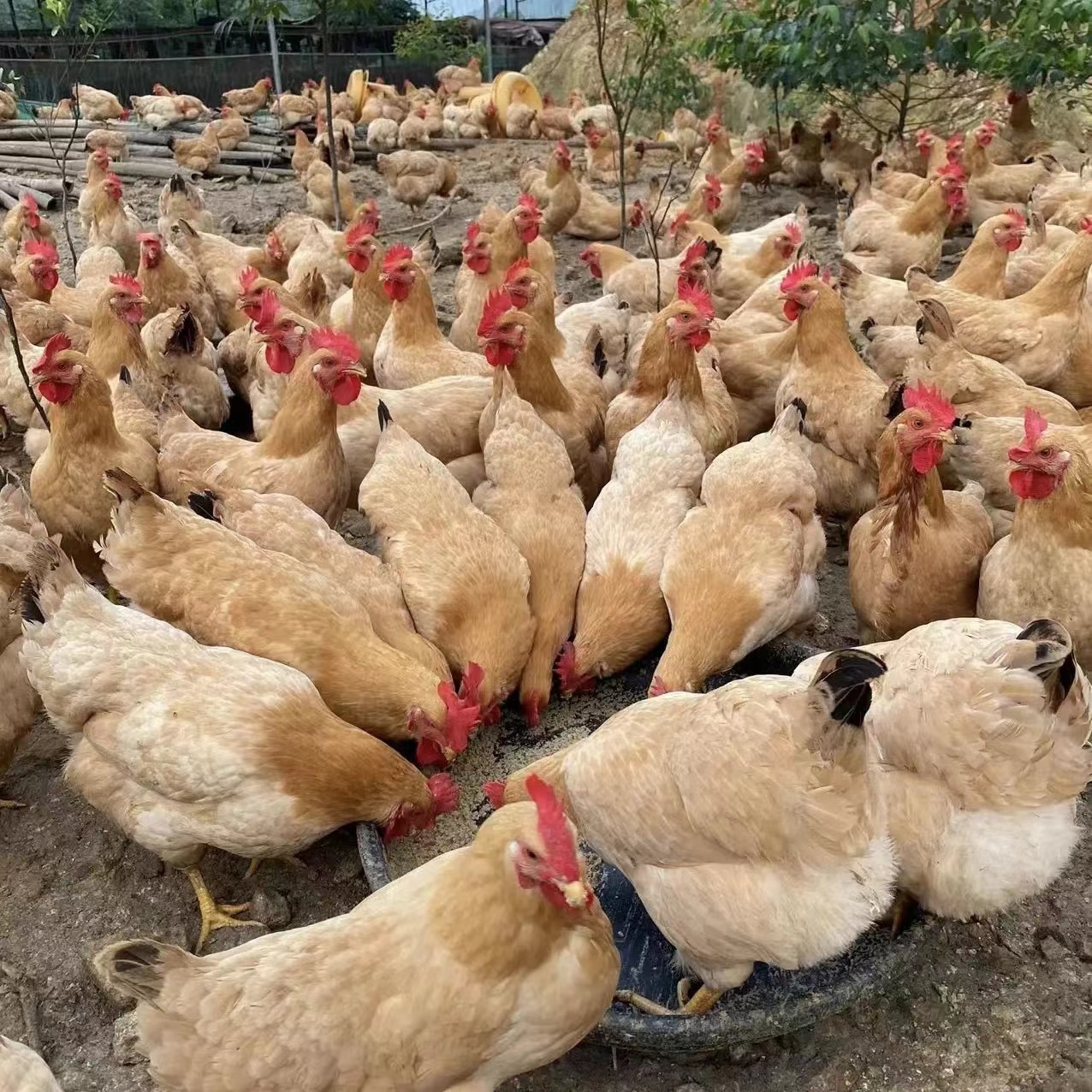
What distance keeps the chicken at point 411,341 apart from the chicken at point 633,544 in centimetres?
101

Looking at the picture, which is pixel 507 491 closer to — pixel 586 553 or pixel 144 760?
pixel 586 553

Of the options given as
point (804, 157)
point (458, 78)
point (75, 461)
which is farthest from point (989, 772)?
point (458, 78)

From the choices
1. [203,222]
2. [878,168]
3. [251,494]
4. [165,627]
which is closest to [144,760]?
[165,627]

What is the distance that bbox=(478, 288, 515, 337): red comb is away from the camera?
10.5 feet

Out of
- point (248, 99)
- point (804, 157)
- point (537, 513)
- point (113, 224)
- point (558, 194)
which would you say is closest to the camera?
point (537, 513)

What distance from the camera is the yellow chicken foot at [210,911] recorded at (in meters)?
2.10

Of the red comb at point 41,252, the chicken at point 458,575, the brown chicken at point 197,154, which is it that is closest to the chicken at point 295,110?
the brown chicken at point 197,154

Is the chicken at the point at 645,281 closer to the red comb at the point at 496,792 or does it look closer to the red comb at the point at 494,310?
the red comb at the point at 494,310

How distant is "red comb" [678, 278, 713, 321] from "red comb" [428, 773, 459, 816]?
6.45ft

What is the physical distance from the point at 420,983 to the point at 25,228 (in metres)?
5.84

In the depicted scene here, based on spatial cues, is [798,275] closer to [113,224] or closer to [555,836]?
[555,836]

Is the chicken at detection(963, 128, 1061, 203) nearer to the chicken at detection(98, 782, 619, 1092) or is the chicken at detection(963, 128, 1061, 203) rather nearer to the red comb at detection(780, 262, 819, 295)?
the red comb at detection(780, 262, 819, 295)

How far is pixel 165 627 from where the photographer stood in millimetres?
2154

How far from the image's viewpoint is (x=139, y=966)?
1429 mm
